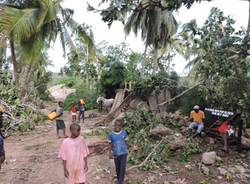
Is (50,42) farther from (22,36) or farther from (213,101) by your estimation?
(213,101)

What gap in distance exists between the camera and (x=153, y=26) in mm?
27875

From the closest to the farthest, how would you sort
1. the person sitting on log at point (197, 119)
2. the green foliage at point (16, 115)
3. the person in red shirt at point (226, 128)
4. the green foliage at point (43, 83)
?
the person in red shirt at point (226, 128), the person sitting on log at point (197, 119), the green foliage at point (16, 115), the green foliage at point (43, 83)

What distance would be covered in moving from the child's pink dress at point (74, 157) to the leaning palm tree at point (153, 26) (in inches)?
844

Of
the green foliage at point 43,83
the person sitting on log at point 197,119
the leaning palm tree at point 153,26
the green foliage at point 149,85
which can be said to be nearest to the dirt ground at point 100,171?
the person sitting on log at point 197,119

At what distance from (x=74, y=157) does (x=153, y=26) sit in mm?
22828

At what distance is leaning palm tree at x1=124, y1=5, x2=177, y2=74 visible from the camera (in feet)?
90.7

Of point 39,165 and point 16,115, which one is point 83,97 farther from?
point 39,165

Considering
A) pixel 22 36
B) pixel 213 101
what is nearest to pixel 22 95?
pixel 22 36

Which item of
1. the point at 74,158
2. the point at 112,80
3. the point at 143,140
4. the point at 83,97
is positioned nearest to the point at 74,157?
the point at 74,158

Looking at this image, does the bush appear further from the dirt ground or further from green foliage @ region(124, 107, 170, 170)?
the dirt ground

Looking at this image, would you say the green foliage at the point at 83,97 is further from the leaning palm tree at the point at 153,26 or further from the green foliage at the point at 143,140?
the green foliage at the point at 143,140

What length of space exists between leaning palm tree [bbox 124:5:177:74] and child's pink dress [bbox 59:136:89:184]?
21435mm

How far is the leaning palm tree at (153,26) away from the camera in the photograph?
90.7 ft

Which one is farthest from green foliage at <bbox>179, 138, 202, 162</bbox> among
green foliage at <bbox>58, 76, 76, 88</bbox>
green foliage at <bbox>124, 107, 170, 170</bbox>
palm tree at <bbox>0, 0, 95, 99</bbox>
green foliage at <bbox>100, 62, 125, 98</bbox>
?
green foliage at <bbox>58, 76, 76, 88</bbox>
